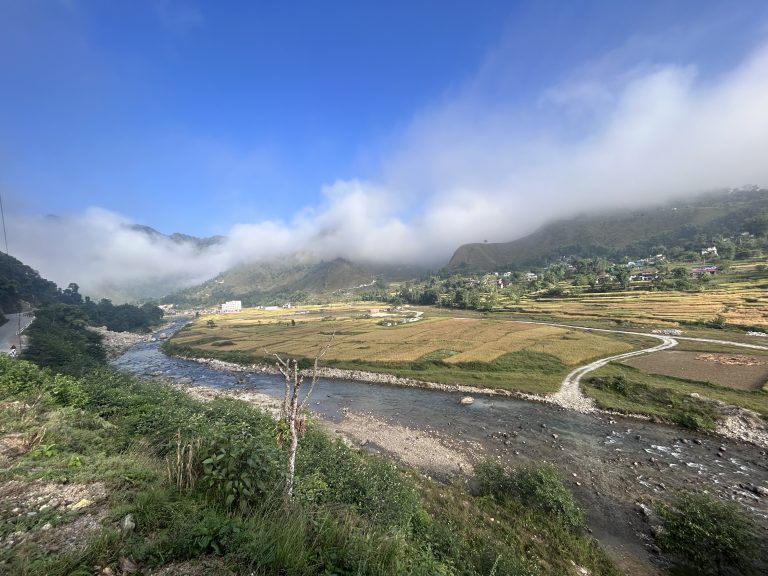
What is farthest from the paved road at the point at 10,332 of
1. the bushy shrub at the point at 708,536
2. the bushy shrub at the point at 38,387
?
the bushy shrub at the point at 708,536

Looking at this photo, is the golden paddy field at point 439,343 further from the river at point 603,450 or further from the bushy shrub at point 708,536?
the bushy shrub at point 708,536

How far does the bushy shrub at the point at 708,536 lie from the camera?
12.6 m

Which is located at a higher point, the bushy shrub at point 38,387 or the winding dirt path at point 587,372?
the bushy shrub at point 38,387

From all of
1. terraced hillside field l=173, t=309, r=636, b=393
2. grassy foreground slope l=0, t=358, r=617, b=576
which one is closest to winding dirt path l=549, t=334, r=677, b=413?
terraced hillside field l=173, t=309, r=636, b=393

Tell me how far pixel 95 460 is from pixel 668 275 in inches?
5833

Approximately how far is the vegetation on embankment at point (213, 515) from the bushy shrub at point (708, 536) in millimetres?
3478

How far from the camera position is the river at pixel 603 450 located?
52.5ft

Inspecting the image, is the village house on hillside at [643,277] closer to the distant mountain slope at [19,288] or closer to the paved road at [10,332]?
the paved road at [10,332]

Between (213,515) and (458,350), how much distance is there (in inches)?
1921

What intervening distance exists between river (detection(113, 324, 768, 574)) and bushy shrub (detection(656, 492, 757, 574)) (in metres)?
1.08

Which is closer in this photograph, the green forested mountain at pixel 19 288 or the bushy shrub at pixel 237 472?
the bushy shrub at pixel 237 472

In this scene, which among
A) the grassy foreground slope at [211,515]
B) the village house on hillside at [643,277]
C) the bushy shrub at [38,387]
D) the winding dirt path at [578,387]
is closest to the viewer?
the grassy foreground slope at [211,515]

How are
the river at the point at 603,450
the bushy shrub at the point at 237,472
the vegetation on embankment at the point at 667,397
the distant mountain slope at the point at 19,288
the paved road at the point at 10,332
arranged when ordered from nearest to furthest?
1. the bushy shrub at the point at 237,472
2. the river at the point at 603,450
3. the vegetation on embankment at the point at 667,397
4. the paved road at the point at 10,332
5. the distant mountain slope at the point at 19,288

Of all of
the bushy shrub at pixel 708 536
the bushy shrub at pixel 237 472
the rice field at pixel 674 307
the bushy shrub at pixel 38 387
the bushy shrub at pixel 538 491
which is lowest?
the rice field at pixel 674 307
